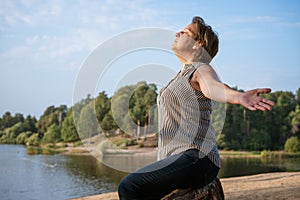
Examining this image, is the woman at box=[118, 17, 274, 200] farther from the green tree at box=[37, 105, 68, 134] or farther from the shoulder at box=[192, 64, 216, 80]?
the green tree at box=[37, 105, 68, 134]

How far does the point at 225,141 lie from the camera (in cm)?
3691

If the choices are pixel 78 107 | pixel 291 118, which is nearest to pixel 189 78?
pixel 78 107

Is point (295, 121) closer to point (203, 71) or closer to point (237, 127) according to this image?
point (237, 127)

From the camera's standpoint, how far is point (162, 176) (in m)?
1.90

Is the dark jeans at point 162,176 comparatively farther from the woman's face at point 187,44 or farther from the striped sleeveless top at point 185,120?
the woman's face at point 187,44

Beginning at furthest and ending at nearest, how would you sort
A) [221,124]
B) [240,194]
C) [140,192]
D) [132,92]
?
[240,194]
[132,92]
[221,124]
[140,192]

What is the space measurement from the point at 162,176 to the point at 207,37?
0.79 meters

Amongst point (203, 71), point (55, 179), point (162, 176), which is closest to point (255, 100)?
point (203, 71)

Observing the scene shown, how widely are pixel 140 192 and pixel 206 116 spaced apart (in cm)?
53

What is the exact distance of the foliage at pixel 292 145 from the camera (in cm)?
3691

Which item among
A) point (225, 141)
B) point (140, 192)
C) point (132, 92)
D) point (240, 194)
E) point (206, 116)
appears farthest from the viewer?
point (225, 141)

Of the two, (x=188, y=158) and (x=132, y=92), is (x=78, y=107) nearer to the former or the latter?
(x=132, y=92)

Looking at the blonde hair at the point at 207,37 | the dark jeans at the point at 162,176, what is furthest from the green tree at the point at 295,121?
the dark jeans at the point at 162,176

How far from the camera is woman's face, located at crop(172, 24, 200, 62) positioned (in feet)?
7.02
